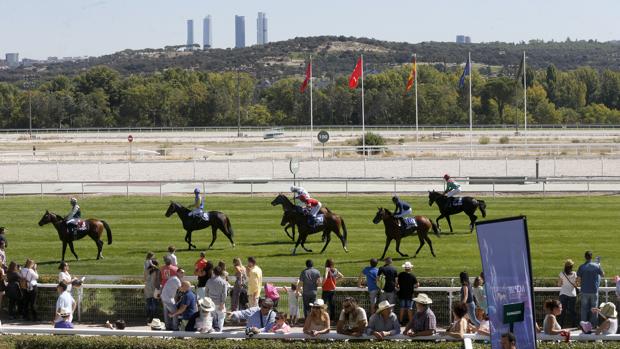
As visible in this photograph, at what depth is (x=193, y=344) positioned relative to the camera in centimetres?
1238

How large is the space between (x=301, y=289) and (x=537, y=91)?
279 feet

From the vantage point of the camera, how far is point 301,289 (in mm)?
15062

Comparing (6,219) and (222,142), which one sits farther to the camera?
(222,142)

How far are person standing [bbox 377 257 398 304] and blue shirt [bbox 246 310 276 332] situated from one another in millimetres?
1948

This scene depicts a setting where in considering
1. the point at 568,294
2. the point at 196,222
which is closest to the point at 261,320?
the point at 568,294

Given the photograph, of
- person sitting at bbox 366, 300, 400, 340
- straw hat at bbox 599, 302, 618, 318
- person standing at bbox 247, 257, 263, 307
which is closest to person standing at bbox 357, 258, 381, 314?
person standing at bbox 247, 257, 263, 307

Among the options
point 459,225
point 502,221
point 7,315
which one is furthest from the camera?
point 459,225

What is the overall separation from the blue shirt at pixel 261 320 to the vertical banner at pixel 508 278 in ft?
16.7

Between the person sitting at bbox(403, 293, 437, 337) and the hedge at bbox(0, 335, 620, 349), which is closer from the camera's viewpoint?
the hedge at bbox(0, 335, 620, 349)

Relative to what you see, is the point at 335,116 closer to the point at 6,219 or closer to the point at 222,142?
the point at 222,142

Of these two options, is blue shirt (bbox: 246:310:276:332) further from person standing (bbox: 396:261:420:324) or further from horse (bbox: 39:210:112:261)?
horse (bbox: 39:210:112:261)

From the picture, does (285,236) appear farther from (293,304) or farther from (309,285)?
(309,285)

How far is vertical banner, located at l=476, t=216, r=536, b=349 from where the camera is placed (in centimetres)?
805

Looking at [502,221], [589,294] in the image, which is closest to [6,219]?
[589,294]
